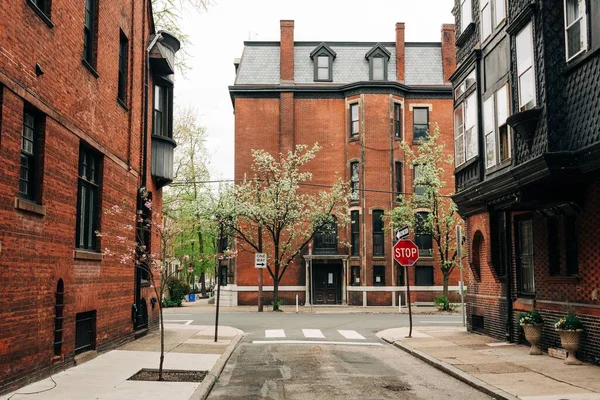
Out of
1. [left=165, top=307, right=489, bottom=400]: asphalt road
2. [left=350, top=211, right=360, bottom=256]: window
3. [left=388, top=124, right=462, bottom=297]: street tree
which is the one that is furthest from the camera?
[left=350, top=211, right=360, bottom=256]: window

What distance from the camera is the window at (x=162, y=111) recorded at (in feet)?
68.3

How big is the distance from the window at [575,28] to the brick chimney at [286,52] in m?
29.5

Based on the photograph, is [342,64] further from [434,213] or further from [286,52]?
[434,213]

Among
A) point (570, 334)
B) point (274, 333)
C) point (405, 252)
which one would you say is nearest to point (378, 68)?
point (405, 252)

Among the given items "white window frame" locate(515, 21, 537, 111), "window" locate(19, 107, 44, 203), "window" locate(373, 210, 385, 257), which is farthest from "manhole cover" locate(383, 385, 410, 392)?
"window" locate(373, 210, 385, 257)

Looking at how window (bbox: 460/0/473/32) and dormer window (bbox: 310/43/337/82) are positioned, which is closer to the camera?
window (bbox: 460/0/473/32)

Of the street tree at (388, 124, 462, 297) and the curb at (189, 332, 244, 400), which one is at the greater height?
the street tree at (388, 124, 462, 297)

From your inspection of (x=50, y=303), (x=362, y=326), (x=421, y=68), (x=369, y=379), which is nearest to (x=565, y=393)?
(x=369, y=379)

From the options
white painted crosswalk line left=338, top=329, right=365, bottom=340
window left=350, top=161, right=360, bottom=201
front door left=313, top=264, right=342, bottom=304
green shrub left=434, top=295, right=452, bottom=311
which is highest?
window left=350, top=161, right=360, bottom=201

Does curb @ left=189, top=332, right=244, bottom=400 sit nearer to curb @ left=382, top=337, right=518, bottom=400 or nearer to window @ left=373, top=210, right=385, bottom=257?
curb @ left=382, top=337, right=518, bottom=400

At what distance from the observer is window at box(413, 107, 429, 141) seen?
42000 mm

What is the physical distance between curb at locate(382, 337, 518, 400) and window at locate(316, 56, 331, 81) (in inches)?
1105

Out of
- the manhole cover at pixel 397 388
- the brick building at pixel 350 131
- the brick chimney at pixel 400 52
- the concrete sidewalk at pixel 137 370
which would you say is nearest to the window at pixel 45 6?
the concrete sidewalk at pixel 137 370

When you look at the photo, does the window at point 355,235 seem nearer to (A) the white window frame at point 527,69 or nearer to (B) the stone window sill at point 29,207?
(A) the white window frame at point 527,69
